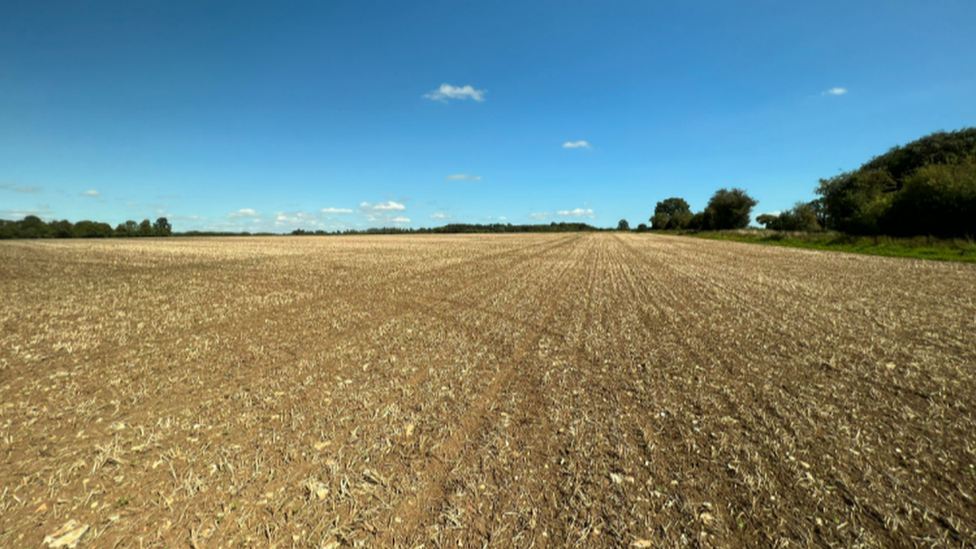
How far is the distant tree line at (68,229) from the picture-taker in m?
94.9

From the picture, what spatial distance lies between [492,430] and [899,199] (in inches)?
1788

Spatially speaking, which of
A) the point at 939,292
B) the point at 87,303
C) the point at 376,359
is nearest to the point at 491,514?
the point at 376,359

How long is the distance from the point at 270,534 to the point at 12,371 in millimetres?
→ 6551

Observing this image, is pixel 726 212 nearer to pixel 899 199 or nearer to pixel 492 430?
pixel 899 199

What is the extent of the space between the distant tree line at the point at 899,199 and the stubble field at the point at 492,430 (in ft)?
99.5

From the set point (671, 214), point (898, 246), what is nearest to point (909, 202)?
point (898, 246)

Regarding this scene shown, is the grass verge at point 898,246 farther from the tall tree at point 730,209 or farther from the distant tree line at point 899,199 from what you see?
the tall tree at point 730,209

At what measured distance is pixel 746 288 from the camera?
1269 centimetres

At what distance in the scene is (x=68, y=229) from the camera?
336 feet

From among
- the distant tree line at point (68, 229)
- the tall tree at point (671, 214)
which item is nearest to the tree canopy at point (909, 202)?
the tall tree at point (671, 214)

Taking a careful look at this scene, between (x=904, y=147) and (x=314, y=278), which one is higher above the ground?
(x=904, y=147)

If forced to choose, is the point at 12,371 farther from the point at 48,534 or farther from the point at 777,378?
the point at 777,378

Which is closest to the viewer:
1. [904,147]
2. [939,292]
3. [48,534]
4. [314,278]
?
[48,534]

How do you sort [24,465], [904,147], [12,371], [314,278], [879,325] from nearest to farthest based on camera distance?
[24,465] < [12,371] < [879,325] < [314,278] < [904,147]
